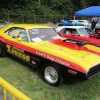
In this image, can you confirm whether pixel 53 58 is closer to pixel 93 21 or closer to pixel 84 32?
pixel 84 32

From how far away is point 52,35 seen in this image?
6.49 m

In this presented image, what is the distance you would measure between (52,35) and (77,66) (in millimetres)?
2326

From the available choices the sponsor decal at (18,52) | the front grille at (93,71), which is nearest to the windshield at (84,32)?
the sponsor decal at (18,52)

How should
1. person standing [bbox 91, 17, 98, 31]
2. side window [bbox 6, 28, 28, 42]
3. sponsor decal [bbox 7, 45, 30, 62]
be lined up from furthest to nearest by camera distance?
person standing [bbox 91, 17, 98, 31] → side window [bbox 6, 28, 28, 42] → sponsor decal [bbox 7, 45, 30, 62]

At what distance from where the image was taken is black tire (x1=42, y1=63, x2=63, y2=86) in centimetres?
481

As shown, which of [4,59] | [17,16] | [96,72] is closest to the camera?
[96,72]

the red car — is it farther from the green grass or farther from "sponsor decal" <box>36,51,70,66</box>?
"sponsor decal" <box>36,51,70,66</box>

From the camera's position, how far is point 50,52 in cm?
507

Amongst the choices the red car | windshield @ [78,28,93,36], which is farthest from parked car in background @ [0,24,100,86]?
windshield @ [78,28,93,36]

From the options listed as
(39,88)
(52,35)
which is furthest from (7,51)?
(39,88)

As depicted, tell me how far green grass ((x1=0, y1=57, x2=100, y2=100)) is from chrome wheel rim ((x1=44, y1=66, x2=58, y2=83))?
0.55ft

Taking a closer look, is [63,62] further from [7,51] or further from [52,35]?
[7,51]

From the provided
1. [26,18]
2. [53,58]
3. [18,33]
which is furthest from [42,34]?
[26,18]

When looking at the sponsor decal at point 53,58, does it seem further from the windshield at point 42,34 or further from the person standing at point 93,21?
the person standing at point 93,21
